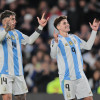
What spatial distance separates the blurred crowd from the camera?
979 centimetres

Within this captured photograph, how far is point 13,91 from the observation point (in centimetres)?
672

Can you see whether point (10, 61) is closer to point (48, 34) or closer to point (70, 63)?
point (70, 63)

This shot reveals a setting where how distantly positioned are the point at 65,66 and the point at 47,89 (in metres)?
2.85

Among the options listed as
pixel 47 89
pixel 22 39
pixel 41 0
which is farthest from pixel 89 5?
pixel 22 39

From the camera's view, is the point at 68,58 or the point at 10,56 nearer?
the point at 10,56

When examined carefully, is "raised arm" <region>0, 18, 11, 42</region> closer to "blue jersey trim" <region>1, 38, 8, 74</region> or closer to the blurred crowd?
"blue jersey trim" <region>1, 38, 8, 74</region>

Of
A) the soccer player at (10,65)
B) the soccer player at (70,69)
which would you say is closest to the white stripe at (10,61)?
the soccer player at (10,65)

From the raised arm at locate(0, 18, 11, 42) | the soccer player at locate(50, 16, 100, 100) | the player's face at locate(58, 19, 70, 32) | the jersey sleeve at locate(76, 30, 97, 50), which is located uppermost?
the player's face at locate(58, 19, 70, 32)

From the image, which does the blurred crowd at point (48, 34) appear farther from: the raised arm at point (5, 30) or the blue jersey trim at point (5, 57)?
the raised arm at point (5, 30)

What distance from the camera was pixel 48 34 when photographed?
1135 centimetres

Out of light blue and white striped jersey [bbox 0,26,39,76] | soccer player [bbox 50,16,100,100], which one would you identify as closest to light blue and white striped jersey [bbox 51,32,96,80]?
soccer player [bbox 50,16,100,100]

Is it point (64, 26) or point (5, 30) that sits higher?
point (64, 26)

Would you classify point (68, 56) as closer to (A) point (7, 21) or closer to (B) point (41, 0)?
(A) point (7, 21)

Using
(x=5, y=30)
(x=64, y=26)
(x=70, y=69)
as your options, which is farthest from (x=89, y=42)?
(x=5, y=30)
